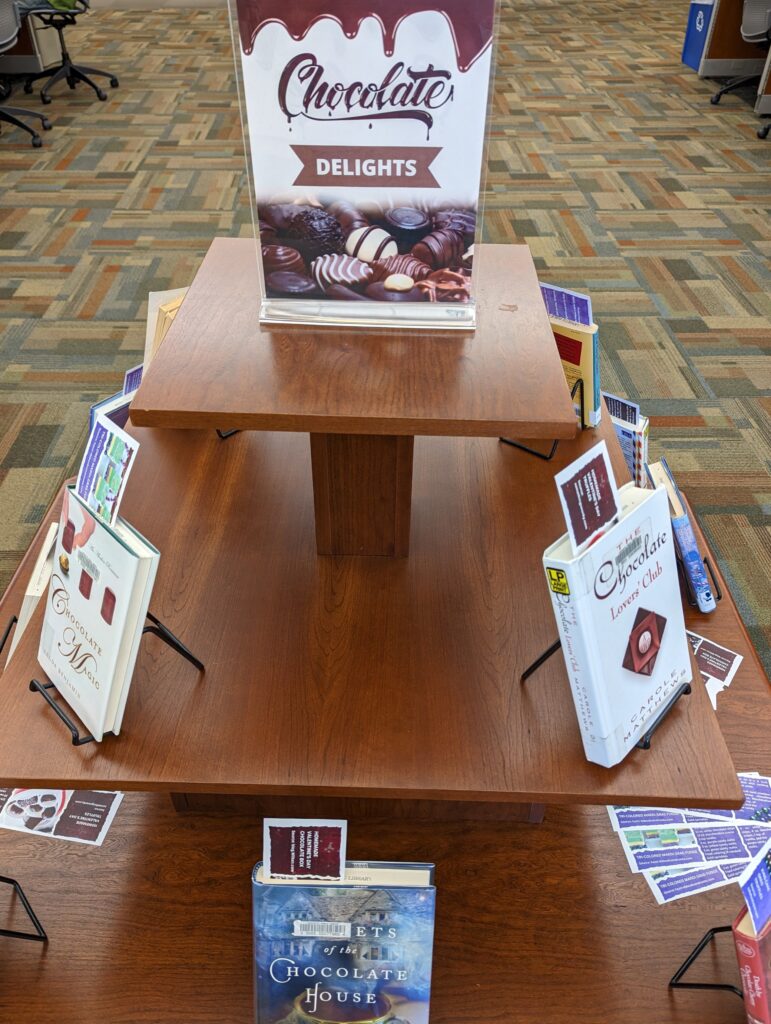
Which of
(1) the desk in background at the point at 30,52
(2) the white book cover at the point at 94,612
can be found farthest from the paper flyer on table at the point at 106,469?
(1) the desk in background at the point at 30,52

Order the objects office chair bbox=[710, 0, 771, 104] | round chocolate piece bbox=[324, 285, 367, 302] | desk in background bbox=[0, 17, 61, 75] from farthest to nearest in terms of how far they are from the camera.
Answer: desk in background bbox=[0, 17, 61, 75] < office chair bbox=[710, 0, 771, 104] < round chocolate piece bbox=[324, 285, 367, 302]

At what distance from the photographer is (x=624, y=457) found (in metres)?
1.48

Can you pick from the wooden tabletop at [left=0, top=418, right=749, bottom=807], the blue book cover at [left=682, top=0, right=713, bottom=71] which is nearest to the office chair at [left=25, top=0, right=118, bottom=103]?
the blue book cover at [left=682, top=0, right=713, bottom=71]

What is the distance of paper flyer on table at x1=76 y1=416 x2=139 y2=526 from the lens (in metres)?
0.97

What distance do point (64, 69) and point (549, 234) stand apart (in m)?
3.85

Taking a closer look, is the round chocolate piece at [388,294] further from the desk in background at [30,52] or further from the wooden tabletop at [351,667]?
the desk in background at [30,52]

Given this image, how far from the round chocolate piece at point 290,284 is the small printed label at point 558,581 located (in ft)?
1.52

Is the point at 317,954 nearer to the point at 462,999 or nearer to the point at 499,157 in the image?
the point at 462,999

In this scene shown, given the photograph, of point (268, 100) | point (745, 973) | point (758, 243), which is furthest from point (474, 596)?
point (758, 243)

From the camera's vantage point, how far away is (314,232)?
1.00 meters

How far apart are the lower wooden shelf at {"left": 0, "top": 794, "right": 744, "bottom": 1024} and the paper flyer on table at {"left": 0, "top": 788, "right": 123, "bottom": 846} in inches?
0.7

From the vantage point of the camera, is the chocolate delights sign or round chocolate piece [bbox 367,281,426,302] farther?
round chocolate piece [bbox 367,281,426,302]

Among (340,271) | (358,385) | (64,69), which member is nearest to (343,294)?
(340,271)

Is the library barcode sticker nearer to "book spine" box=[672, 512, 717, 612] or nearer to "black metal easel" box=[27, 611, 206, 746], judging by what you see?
"black metal easel" box=[27, 611, 206, 746]
